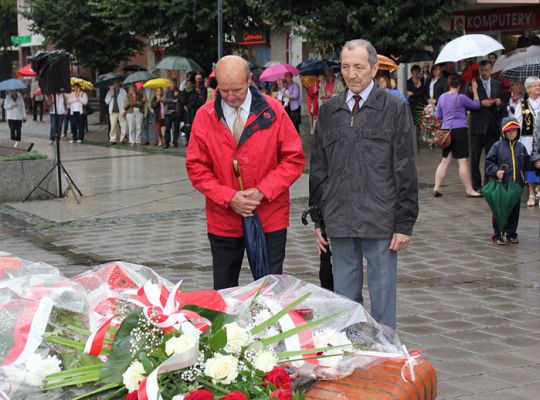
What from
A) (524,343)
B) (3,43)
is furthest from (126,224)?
(3,43)

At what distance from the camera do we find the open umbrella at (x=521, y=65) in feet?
50.8

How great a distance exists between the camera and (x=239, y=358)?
2.92m

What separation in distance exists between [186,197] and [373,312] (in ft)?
30.8

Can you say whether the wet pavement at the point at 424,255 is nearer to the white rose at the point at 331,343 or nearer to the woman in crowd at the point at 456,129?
the woman in crowd at the point at 456,129

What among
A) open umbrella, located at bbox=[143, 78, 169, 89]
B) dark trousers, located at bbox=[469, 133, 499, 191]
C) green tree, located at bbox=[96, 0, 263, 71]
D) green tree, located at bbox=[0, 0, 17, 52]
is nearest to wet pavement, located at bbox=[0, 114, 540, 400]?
dark trousers, located at bbox=[469, 133, 499, 191]

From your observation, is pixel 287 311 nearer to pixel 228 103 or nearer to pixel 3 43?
pixel 228 103

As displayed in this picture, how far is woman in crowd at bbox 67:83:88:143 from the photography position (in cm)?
2681

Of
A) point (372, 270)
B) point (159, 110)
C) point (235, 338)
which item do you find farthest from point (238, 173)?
point (159, 110)

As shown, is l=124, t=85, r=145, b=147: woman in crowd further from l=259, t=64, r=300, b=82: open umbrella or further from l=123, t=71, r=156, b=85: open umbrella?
l=259, t=64, r=300, b=82: open umbrella

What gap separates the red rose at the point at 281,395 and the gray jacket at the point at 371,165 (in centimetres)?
227

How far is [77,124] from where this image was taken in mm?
26844

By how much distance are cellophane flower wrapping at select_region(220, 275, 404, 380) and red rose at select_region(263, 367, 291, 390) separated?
0.52ft

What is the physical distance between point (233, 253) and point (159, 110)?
1961 cm

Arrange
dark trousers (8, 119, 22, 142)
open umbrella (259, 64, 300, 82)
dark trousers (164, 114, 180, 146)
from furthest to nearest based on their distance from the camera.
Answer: dark trousers (8, 119, 22, 142), open umbrella (259, 64, 300, 82), dark trousers (164, 114, 180, 146)
